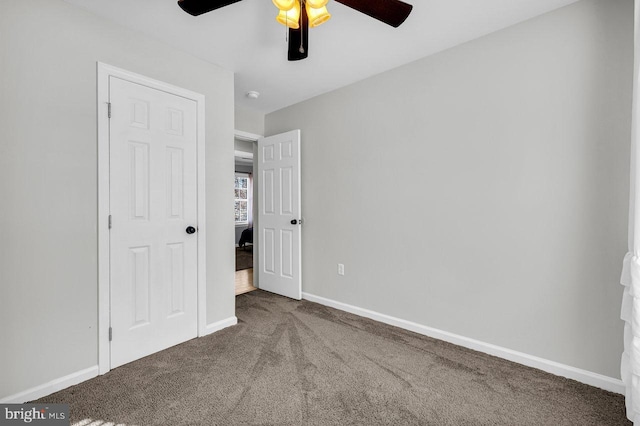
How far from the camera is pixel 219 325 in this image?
2.80m

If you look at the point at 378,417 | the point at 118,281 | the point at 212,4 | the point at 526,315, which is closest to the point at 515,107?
the point at 526,315

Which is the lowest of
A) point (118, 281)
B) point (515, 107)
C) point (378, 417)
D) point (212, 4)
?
point (378, 417)

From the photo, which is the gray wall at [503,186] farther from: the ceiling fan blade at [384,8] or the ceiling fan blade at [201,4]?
the ceiling fan blade at [201,4]

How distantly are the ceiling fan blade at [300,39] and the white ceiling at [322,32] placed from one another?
0.36 metres

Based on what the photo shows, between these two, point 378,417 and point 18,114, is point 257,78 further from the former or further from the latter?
point 378,417

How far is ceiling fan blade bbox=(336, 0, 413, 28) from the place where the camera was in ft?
4.99

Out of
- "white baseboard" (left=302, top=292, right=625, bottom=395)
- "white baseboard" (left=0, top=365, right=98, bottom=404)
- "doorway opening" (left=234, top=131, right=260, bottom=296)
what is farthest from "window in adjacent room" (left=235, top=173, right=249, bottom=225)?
"white baseboard" (left=0, top=365, right=98, bottom=404)

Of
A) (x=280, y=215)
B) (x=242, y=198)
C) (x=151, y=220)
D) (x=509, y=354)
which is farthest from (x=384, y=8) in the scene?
(x=242, y=198)

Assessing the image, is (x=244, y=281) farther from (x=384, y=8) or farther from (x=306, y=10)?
(x=384, y=8)

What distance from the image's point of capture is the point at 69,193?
6.37ft

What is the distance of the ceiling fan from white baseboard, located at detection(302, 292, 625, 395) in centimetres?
229

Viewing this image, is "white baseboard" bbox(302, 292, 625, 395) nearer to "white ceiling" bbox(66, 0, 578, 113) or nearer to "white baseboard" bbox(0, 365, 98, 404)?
"white baseboard" bbox(0, 365, 98, 404)

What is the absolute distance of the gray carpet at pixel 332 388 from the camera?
1655 millimetres

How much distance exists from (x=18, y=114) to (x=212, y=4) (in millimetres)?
1295
